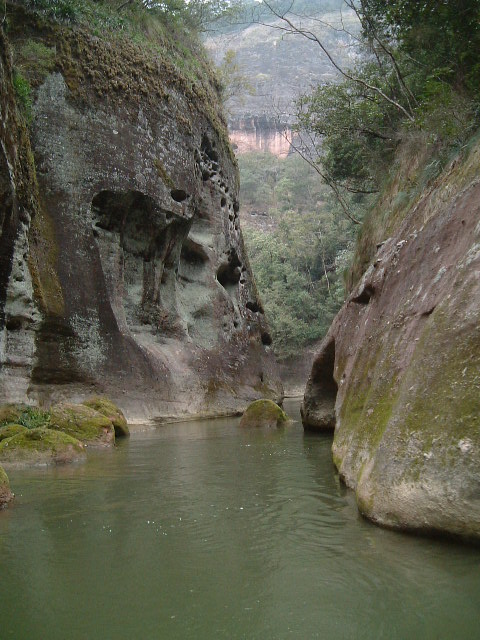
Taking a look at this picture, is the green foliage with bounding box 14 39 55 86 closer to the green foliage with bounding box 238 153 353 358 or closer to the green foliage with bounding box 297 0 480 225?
the green foliage with bounding box 297 0 480 225

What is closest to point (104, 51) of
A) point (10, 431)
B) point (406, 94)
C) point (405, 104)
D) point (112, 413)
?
point (405, 104)

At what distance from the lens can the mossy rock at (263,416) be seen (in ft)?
47.6

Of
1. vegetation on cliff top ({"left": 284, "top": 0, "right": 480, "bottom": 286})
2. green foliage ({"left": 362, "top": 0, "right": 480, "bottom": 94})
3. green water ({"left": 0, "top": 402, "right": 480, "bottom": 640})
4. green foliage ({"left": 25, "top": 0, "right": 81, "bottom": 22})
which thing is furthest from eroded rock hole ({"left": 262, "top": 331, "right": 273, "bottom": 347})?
green water ({"left": 0, "top": 402, "right": 480, "bottom": 640})

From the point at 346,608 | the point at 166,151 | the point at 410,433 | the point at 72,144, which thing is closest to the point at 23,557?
the point at 346,608

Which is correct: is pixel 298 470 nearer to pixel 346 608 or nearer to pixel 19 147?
pixel 346 608

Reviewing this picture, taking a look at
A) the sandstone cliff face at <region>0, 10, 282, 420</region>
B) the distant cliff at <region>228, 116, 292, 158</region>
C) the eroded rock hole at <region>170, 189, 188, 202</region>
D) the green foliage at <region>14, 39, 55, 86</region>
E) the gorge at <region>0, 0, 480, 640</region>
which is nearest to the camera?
the gorge at <region>0, 0, 480, 640</region>

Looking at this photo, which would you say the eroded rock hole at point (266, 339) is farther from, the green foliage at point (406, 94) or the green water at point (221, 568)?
the green water at point (221, 568)

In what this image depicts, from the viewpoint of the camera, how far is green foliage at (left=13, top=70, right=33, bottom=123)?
14789 mm

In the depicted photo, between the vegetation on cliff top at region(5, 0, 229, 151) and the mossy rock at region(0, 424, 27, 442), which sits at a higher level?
the vegetation on cliff top at region(5, 0, 229, 151)

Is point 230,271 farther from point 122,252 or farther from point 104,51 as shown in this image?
point 104,51

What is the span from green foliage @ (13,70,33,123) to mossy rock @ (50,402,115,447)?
851 centimetres

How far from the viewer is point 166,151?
61.7 feet

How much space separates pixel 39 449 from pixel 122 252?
9.82 m

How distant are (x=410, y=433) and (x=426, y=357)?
67 centimetres
